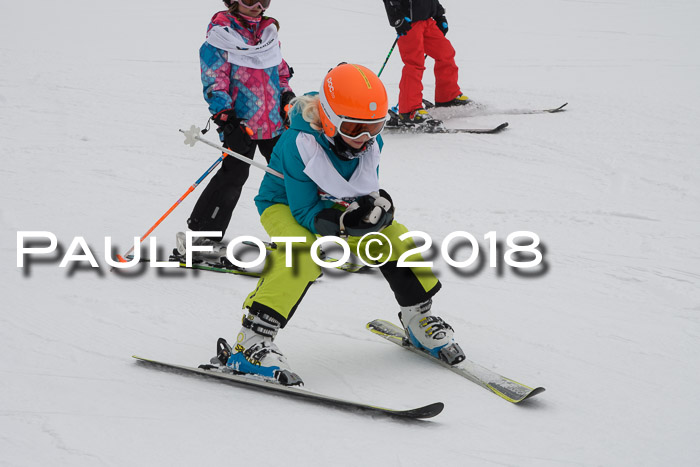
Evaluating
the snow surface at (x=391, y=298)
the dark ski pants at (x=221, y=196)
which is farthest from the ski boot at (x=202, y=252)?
the snow surface at (x=391, y=298)

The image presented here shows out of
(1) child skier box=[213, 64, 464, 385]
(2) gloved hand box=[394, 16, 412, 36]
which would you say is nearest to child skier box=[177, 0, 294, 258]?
(1) child skier box=[213, 64, 464, 385]

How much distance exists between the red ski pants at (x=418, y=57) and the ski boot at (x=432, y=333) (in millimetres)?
4516

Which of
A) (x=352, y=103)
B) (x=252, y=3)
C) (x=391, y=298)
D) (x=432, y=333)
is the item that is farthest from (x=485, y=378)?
(x=252, y=3)

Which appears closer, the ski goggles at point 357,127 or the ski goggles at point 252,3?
the ski goggles at point 357,127

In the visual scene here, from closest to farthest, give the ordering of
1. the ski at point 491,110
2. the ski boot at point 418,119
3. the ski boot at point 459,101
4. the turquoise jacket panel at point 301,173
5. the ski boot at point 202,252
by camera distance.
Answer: the turquoise jacket panel at point 301,173 → the ski boot at point 202,252 → the ski boot at point 418,119 → the ski at point 491,110 → the ski boot at point 459,101

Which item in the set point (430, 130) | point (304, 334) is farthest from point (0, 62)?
point (304, 334)

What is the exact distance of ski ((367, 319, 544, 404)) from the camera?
11.0 ft

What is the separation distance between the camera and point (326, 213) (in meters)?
3.43

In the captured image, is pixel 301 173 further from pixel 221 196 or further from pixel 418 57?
pixel 418 57

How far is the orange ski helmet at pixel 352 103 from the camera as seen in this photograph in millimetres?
3381

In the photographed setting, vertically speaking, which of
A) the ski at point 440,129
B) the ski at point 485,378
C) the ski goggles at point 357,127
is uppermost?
the ski goggles at point 357,127

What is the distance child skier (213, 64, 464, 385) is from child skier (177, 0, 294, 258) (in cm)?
124

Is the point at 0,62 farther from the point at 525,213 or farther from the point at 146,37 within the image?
the point at 525,213

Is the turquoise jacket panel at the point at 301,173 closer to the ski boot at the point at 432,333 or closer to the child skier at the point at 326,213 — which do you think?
the child skier at the point at 326,213
